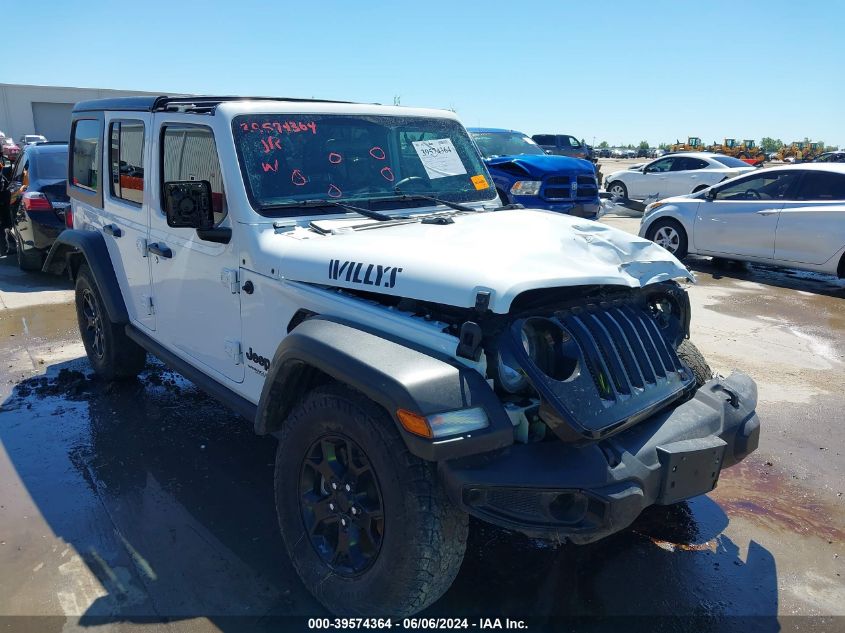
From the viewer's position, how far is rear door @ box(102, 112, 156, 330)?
13.5ft

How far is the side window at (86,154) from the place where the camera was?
15.8 ft

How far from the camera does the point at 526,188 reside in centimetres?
933

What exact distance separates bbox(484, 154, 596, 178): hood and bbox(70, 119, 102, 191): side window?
5.93 meters

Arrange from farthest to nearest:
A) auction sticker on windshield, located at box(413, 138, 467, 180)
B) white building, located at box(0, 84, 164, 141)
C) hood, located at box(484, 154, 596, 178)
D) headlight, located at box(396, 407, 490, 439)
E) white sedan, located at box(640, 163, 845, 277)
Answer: white building, located at box(0, 84, 164, 141) → hood, located at box(484, 154, 596, 178) → white sedan, located at box(640, 163, 845, 277) → auction sticker on windshield, located at box(413, 138, 467, 180) → headlight, located at box(396, 407, 490, 439)

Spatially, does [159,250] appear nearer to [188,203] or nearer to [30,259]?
[188,203]

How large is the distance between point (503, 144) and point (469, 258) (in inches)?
367

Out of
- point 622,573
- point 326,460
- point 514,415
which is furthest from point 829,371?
point 326,460

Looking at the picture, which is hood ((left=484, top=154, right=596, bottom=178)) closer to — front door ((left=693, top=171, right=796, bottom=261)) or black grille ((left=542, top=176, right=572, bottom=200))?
black grille ((left=542, top=176, right=572, bottom=200))

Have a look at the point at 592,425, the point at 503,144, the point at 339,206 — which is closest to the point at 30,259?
the point at 339,206

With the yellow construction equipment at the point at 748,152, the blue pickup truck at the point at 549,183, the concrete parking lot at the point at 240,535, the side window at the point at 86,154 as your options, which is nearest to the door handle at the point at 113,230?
the side window at the point at 86,154

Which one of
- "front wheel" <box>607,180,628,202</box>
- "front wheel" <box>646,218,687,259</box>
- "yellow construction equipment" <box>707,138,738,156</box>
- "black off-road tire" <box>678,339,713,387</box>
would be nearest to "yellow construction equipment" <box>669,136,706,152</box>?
"yellow construction equipment" <box>707,138,738,156</box>

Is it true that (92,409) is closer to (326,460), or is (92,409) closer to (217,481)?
(217,481)

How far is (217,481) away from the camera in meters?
3.78

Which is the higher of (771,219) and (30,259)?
(771,219)
